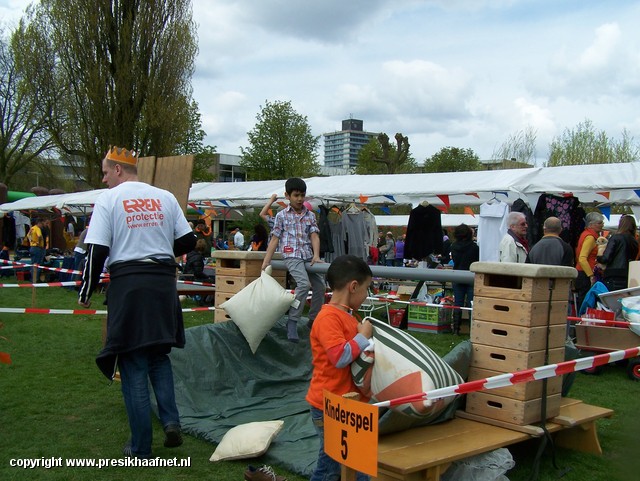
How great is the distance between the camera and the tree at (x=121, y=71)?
28531mm

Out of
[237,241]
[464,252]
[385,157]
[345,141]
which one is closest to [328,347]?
[464,252]

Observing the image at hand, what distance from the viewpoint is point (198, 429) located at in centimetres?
484

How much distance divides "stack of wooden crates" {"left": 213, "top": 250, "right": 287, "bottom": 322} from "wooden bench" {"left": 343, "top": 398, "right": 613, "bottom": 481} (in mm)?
2797

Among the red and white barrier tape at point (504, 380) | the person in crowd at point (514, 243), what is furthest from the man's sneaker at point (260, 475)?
the person in crowd at point (514, 243)

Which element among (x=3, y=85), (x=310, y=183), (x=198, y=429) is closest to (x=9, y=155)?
(x=3, y=85)

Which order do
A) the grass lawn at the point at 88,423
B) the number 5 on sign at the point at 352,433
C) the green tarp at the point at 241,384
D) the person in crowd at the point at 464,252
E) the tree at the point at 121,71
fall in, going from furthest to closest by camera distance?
the tree at the point at 121,71 → the person in crowd at the point at 464,252 → the green tarp at the point at 241,384 → the grass lawn at the point at 88,423 → the number 5 on sign at the point at 352,433

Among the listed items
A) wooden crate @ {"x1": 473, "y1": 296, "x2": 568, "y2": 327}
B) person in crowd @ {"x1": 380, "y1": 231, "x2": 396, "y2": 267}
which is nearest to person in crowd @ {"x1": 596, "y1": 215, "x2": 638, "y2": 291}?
wooden crate @ {"x1": 473, "y1": 296, "x2": 568, "y2": 327}

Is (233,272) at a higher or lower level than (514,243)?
lower

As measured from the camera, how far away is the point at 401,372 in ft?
11.6

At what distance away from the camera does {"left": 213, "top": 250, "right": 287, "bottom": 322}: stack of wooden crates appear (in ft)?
21.2

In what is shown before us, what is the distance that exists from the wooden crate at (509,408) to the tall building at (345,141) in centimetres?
15777

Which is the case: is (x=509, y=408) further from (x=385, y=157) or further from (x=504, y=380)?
(x=385, y=157)

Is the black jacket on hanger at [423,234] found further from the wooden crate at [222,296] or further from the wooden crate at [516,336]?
the wooden crate at [516,336]

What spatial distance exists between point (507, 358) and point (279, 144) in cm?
3944
